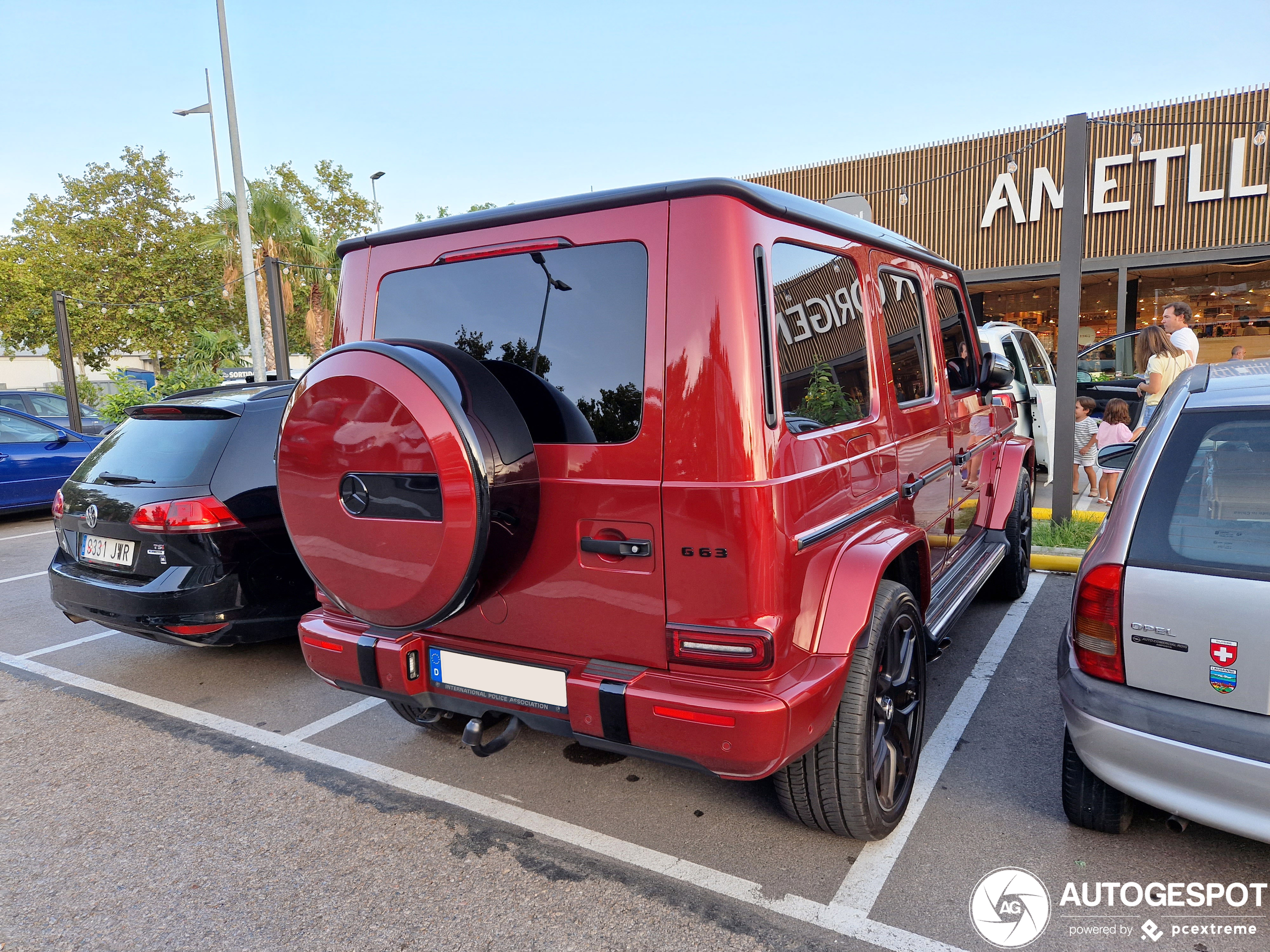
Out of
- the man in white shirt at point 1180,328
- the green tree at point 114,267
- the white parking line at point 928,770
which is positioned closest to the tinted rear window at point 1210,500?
the white parking line at point 928,770

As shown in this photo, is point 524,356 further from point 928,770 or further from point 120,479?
point 120,479

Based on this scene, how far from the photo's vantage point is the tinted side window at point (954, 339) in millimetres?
3826

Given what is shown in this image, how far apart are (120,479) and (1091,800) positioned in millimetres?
4480

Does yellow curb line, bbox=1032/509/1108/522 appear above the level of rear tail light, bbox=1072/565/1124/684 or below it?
below

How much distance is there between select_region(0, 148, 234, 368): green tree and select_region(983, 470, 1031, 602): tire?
80.6 ft

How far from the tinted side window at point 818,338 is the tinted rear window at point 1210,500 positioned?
2.93 ft

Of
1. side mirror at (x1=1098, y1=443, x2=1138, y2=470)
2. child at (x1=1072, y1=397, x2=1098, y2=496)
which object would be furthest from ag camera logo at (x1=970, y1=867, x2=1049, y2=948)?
child at (x1=1072, y1=397, x2=1098, y2=496)

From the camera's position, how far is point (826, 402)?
2484 millimetres

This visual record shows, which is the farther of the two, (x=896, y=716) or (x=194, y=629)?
(x=194, y=629)

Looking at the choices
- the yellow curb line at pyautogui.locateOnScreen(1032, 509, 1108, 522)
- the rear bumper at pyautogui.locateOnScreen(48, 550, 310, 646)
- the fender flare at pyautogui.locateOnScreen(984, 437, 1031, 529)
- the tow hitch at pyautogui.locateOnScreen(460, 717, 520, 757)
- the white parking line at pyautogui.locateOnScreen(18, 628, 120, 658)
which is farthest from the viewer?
the yellow curb line at pyautogui.locateOnScreen(1032, 509, 1108, 522)

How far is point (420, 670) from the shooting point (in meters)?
2.64

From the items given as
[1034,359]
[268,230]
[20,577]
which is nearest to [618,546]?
[20,577]

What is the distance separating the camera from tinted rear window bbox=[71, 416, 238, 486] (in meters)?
3.89

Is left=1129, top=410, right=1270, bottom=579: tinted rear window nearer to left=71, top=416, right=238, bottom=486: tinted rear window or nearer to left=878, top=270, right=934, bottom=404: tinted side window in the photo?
left=878, top=270, right=934, bottom=404: tinted side window
